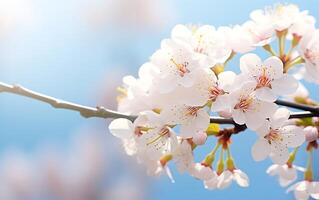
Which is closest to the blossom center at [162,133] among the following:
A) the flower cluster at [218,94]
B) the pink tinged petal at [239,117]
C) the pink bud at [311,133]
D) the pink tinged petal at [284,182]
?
the flower cluster at [218,94]

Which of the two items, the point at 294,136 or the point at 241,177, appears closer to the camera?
the point at 294,136

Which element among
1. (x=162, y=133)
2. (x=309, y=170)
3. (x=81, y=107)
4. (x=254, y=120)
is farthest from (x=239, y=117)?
(x=309, y=170)

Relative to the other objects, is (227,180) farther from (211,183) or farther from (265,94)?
(265,94)

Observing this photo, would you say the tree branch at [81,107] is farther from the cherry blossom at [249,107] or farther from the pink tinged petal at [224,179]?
the pink tinged petal at [224,179]

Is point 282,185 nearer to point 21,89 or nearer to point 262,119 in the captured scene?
point 262,119

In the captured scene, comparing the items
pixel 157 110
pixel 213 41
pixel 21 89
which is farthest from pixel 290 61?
pixel 21 89

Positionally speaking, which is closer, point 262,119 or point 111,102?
point 262,119
